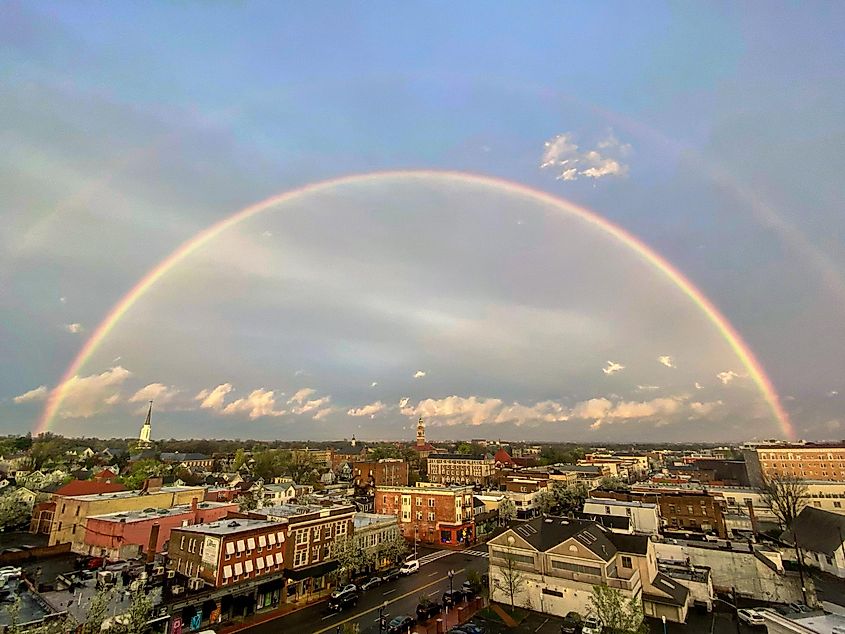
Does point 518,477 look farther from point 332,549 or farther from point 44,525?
point 44,525

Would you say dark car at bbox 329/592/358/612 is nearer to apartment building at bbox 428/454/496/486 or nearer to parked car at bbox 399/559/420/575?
parked car at bbox 399/559/420/575

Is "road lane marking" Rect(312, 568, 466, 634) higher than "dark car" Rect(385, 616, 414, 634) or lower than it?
lower

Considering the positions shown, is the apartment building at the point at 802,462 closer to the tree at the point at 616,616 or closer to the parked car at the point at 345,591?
the tree at the point at 616,616

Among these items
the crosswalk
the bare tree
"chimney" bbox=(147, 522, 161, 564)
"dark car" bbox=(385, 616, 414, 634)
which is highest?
"chimney" bbox=(147, 522, 161, 564)

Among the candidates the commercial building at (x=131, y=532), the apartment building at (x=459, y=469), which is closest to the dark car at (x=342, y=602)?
the commercial building at (x=131, y=532)

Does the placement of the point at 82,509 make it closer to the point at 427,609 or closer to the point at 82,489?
the point at 82,489

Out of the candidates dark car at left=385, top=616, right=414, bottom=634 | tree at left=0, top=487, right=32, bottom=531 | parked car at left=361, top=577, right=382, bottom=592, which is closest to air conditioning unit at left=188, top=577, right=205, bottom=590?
dark car at left=385, top=616, right=414, bottom=634

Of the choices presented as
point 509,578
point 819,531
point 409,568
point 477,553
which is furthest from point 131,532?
point 819,531
